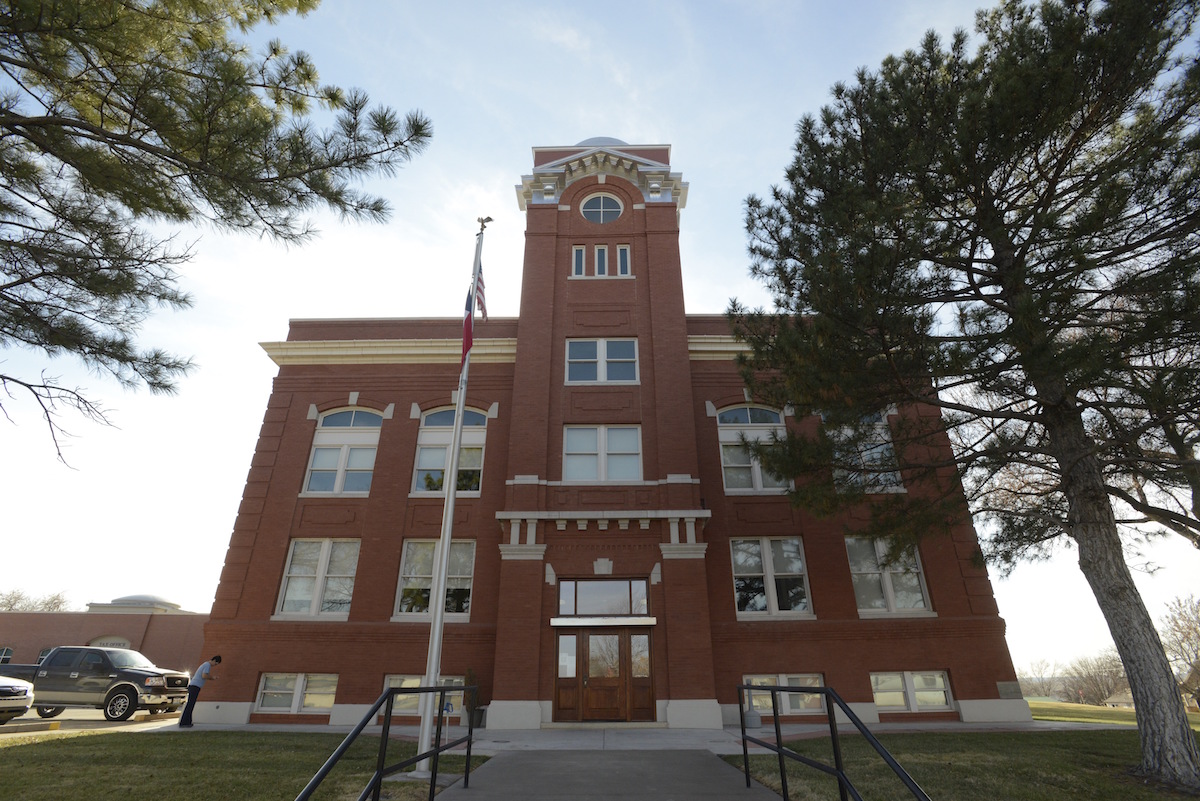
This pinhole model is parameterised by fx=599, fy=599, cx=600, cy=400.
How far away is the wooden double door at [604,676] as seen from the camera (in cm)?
1370

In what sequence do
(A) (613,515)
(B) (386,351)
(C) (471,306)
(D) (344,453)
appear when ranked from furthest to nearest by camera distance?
(B) (386,351)
(D) (344,453)
(A) (613,515)
(C) (471,306)

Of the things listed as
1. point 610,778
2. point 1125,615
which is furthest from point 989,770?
point 610,778

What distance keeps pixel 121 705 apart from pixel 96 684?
846 millimetres

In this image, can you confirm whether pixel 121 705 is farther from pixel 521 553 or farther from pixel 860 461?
pixel 860 461

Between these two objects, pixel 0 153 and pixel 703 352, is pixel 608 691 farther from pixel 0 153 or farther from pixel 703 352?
pixel 0 153

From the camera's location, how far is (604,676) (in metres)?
14.1

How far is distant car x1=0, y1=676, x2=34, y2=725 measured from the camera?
1290 cm

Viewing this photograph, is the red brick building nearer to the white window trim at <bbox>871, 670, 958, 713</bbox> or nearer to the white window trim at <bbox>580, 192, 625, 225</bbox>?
the white window trim at <bbox>871, 670, 958, 713</bbox>

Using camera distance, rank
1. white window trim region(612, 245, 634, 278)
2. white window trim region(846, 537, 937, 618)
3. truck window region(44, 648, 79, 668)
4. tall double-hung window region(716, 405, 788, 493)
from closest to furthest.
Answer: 1. white window trim region(846, 537, 937, 618)
2. truck window region(44, 648, 79, 668)
3. tall double-hung window region(716, 405, 788, 493)
4. white window trim region(612, 245, 634, 278)

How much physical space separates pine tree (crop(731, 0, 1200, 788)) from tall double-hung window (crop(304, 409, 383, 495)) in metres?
12.4

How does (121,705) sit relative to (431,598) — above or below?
below

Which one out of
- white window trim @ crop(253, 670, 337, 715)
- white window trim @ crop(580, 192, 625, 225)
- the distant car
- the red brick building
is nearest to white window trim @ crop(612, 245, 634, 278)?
the red brick building

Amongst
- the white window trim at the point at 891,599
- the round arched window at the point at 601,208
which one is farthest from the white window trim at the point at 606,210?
the white window trim at the point at 891,599

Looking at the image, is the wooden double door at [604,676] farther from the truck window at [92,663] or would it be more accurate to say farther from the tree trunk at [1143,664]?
the truck window at [92,663]
